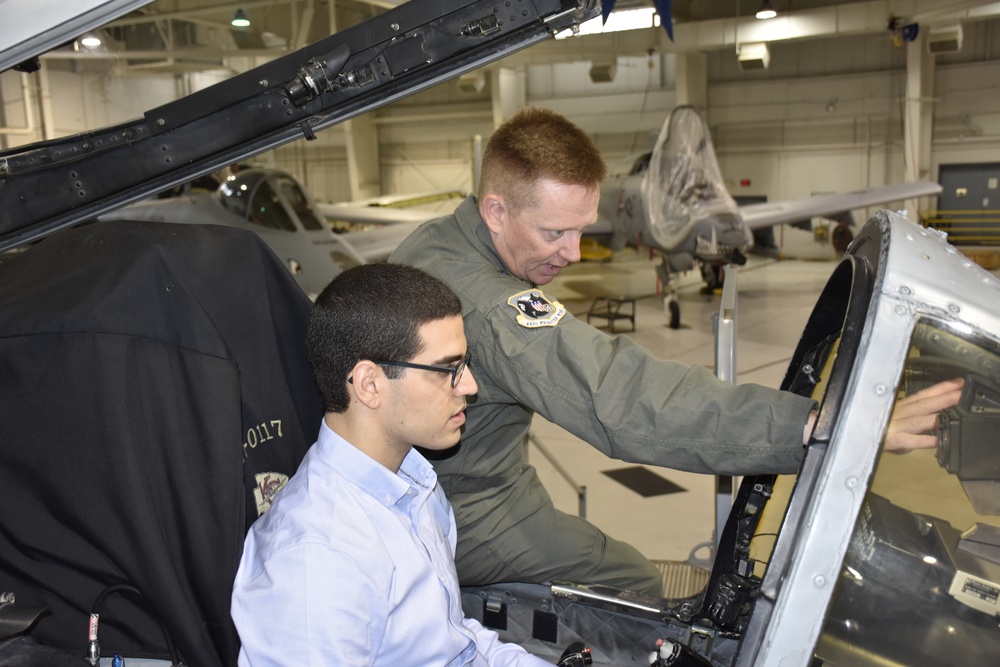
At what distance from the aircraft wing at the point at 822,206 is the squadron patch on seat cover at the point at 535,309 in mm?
10689

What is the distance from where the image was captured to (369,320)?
1317mm

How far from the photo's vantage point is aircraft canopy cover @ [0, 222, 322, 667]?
1342 mm

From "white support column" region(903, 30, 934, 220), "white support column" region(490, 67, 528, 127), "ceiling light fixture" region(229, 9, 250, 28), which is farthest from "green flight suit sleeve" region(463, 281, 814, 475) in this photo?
"white support column" region(490, 67, 528, 127)

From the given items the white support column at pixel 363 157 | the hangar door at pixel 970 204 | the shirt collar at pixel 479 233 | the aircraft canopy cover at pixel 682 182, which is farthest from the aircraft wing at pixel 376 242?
the hangar door at pixel 970 204

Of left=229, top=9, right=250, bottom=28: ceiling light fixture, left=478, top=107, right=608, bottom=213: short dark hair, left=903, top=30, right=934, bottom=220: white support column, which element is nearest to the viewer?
left=478, top=107, right=608, bottom=213: short dark hair

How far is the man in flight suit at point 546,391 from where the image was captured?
1315 mm

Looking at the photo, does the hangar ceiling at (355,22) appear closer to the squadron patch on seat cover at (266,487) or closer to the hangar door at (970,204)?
the hangar door at (970,204)

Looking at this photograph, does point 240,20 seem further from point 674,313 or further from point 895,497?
point 895,497

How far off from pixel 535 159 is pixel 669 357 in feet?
21.4

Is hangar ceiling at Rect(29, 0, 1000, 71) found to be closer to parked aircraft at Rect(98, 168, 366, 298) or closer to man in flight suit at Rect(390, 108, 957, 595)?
parked aircraft at Rect(98, 168, 366, 298)

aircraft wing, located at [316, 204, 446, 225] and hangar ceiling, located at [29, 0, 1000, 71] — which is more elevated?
hangar ceiling, located at [29, 0, 1000, 71]

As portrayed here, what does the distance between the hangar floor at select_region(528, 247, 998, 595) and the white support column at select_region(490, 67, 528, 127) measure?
413 centimetres

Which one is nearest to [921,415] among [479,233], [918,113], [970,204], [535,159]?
[535,159]

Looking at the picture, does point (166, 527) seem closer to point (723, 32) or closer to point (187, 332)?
point (187, 332)
